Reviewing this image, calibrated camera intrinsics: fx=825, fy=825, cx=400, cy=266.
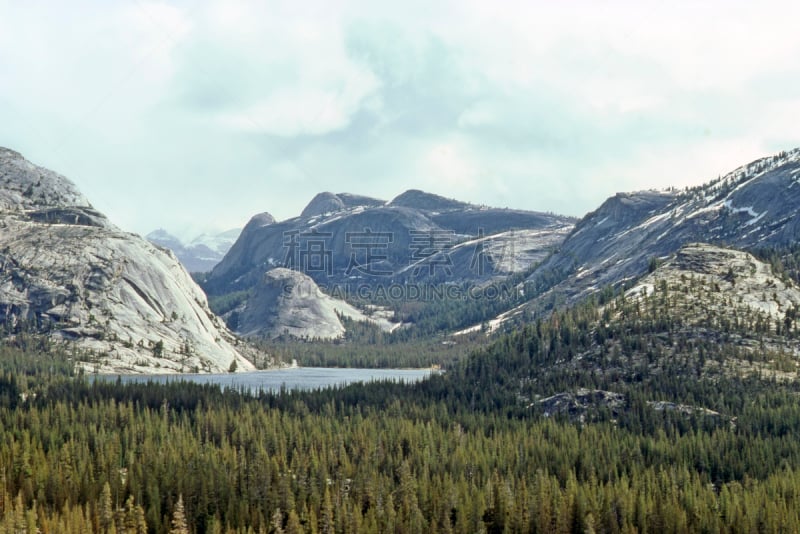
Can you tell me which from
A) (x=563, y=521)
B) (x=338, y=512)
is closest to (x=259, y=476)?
(x=338, y=512)

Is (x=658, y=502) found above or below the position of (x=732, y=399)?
below

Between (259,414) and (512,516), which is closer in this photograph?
(512,516)

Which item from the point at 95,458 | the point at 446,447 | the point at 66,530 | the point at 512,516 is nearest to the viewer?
the point at 66,530

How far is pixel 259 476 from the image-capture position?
139 m

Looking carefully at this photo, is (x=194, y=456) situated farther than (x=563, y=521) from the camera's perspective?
Yes

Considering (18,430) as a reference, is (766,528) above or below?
below

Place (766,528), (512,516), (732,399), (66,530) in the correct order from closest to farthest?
(66,530)
(766,528)
(512,516)
(732,399)

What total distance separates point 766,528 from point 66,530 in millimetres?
94401

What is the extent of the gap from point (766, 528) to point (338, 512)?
2379 inches

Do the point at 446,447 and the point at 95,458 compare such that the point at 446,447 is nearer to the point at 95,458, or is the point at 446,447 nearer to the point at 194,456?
the point at 194,456

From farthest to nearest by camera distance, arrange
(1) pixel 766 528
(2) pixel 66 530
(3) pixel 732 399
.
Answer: (3) pixel 732 399 < (1) pixel 766 528 < (2) pixel 66 530

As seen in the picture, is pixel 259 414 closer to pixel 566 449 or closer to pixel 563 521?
pixel 566 449

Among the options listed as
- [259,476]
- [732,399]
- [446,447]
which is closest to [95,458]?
[259,476]

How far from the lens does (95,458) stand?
15238 cm
